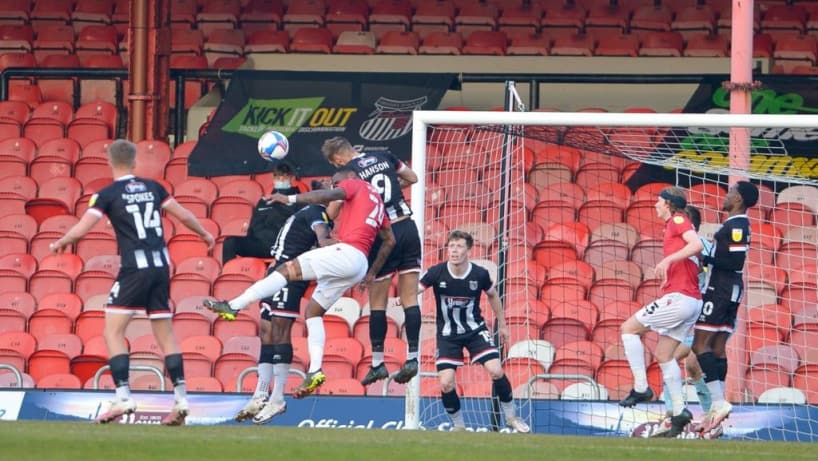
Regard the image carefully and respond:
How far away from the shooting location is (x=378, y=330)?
11914mm

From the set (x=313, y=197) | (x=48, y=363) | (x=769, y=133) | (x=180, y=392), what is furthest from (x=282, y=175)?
(x=769, y=133)

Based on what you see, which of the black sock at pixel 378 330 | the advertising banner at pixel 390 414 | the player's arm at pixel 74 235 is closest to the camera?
the player's arm at pixel 74 235

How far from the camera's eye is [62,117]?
1891 centimetres

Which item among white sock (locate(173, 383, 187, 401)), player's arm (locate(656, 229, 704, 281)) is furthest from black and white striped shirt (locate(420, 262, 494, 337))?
white sock (locate(173, 383, 187, 401))

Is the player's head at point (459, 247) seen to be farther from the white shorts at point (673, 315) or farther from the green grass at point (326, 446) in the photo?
the green grass at point (326, 446)

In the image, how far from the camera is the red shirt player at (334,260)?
11078mm

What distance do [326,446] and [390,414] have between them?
411cm

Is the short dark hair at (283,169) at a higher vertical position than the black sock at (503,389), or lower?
higher

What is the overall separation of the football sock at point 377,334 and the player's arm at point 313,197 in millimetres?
1204

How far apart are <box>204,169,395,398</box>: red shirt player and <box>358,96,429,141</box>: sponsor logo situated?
223 inches

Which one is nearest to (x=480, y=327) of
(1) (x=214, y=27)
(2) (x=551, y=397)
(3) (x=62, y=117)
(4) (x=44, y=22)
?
(2) (x=551, y=397)

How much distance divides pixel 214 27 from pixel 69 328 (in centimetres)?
734

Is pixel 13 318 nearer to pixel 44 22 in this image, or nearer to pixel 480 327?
pixel 480 327

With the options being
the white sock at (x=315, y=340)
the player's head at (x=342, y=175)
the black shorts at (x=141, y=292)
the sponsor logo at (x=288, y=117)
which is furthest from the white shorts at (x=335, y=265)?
the sponsor logo at (x=288, y=117)
